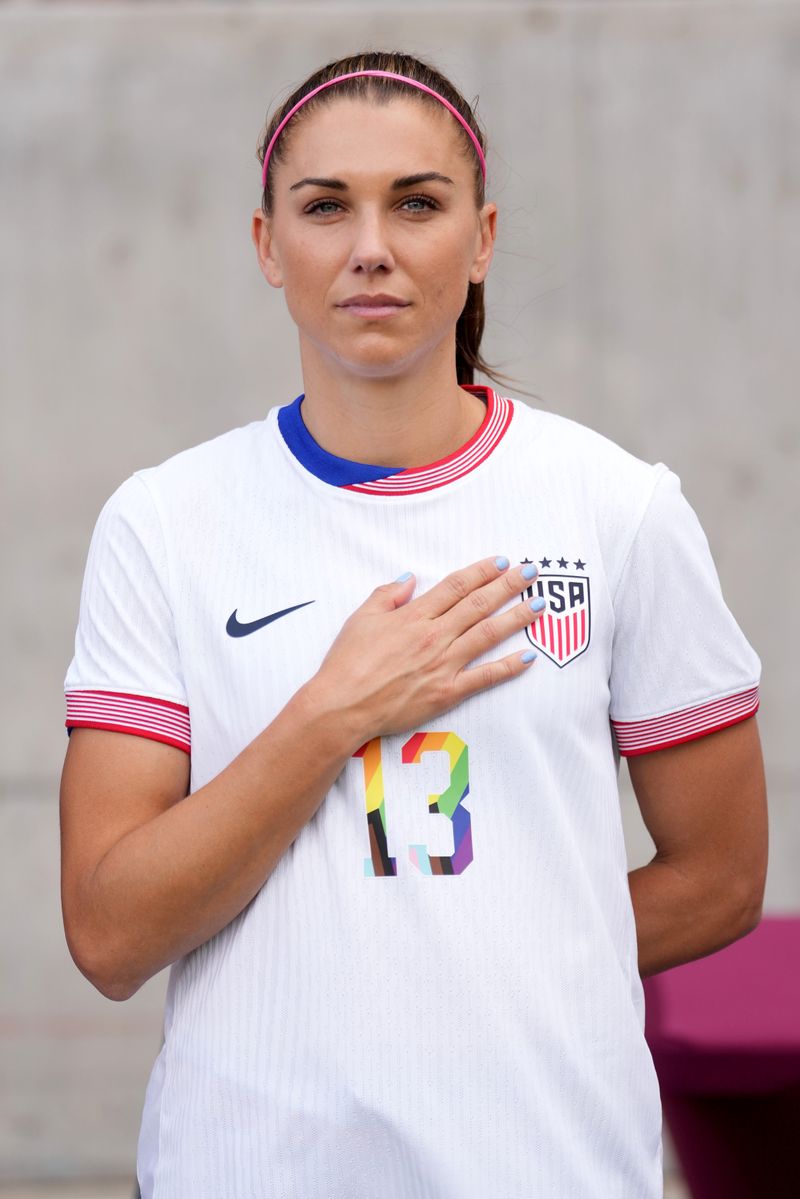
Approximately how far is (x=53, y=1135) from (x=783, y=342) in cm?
272

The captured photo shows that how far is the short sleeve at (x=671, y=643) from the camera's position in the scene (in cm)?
145

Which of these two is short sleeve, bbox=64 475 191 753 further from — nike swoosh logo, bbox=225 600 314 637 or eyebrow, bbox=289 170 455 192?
eyebrow, bbox=289 170 455 192

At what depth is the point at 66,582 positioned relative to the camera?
3740 millimetres

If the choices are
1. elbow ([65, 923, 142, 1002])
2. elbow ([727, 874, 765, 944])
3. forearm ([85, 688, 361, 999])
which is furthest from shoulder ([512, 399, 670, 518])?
elbow ([65, 923, 142, 1002])

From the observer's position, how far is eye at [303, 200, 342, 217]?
4.66 ft

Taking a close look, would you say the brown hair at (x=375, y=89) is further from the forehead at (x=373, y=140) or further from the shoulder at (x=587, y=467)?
the shoulder at (x=587, y=467)

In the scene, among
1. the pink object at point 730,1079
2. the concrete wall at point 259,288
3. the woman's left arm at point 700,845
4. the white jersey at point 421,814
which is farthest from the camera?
the concrete wall at point 259,288

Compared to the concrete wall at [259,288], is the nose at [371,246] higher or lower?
lower

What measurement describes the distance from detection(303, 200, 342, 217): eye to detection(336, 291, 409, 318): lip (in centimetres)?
10

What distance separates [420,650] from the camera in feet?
4.46

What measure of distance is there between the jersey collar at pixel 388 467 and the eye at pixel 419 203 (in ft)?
0.76

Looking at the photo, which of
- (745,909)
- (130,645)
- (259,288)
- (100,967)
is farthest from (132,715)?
(259,288)

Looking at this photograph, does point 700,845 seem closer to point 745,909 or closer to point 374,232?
point 745,909

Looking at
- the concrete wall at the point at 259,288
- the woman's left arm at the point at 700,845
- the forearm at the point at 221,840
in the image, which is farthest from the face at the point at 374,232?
the concrete wall at the point at 259,288
